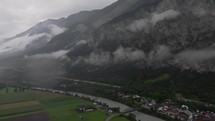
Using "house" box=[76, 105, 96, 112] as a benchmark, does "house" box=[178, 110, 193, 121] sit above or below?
below

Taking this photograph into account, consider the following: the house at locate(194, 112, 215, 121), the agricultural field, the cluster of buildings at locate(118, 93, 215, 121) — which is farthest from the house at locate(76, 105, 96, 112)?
the house at locate(194, 112, 215, 121)

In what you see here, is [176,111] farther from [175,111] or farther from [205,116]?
[205,116]

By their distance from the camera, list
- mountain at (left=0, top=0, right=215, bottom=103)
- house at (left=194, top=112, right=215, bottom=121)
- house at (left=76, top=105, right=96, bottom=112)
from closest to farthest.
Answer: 1. house at (left=194, top=112, right=215, bottom=121)
2. house at (left=76, top=105, right=96, bottom=112)
3. mountain at (left=0, top=0, right=215, bottom=103)

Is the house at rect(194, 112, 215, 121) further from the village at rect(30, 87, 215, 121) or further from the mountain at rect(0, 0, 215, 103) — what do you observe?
the mountain at rect(0, 0, 215, 103)

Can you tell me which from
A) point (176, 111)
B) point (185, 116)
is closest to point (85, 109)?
point (176, 111)

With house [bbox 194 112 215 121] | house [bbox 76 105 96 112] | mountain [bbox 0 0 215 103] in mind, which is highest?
mountain [bbox 0 0 215 103]

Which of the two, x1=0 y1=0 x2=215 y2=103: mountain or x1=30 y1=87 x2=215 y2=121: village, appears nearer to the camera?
x1=30 y1=87 x2=215 y2=121: village

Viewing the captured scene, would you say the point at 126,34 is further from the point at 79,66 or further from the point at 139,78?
the point at 139,78

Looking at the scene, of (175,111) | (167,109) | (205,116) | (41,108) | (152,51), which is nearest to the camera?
(205,116)

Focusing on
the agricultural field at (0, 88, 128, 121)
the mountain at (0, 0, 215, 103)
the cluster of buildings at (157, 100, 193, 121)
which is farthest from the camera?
the mountain at (0, 0, 215, 103)
